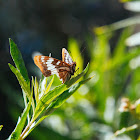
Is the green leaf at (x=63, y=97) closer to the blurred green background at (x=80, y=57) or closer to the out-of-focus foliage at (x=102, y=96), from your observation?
the blurred green background at (x=80, y=57)

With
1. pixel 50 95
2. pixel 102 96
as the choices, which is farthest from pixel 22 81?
pixel 102 96

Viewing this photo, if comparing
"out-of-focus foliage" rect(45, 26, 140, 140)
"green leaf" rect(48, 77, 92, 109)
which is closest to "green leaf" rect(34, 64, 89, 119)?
"green leaf" rect(48, 77, 92, 109)

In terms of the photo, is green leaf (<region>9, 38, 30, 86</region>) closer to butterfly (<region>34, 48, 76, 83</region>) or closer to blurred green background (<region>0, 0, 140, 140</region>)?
butterfly (<region>34, 48, 76, 83</region>)

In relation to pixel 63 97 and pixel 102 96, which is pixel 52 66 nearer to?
pixel 63 97

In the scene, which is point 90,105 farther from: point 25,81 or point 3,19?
point 3,19

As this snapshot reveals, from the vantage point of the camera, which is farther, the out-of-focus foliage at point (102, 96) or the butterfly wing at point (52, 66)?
the out-of-focus foliage at point (102, 96)

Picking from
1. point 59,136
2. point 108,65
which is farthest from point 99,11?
point 59,136

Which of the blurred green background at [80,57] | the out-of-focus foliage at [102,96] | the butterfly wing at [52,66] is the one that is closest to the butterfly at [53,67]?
the butterfly wing at [52,66]
